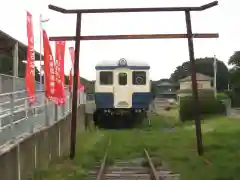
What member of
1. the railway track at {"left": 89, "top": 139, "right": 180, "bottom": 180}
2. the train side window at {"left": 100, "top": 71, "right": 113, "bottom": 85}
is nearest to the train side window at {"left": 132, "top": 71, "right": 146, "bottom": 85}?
the train side window at {"left": 100, "top": 71, "right": 113, "bottom": 85}

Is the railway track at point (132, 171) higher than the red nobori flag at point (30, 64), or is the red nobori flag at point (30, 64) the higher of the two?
the red nobori flag at point (30, 64)

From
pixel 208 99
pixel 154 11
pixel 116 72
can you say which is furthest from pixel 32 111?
pixel 208 99

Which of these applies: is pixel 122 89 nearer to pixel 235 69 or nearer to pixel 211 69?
pixel 235 69

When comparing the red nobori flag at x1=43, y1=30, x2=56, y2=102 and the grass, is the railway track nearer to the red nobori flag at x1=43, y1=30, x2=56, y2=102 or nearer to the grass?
the grass

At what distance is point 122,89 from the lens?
27984 millimetres

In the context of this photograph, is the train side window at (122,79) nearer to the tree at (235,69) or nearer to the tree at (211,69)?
the tree at (235,69)

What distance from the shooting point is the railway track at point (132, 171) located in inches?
430

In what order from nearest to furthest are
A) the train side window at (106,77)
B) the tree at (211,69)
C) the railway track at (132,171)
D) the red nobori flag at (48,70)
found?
the railway track at (132,171) → the red nobori flag at (48,70) → the train side window at (106,77) → the tree at (211,69)

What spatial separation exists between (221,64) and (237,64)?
703 inches

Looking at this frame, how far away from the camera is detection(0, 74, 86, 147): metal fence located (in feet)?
28.7

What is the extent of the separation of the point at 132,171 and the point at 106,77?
16380 millimetres

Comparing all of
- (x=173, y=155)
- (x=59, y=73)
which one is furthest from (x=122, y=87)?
(x=173, y=155)

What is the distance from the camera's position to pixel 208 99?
39875 mm

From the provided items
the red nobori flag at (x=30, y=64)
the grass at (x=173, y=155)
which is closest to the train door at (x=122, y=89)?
the grass at (x=173, y=155)
